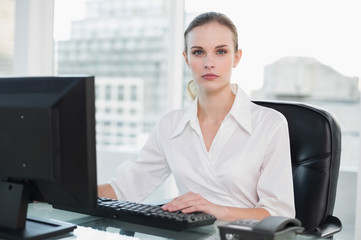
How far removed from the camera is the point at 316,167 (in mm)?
1748

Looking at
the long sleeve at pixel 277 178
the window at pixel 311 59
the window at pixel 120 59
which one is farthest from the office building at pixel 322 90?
the long sleeve at pixel 277 178

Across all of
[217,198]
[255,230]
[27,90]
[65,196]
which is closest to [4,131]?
[27,90]

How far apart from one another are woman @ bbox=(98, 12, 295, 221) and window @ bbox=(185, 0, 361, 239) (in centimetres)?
91

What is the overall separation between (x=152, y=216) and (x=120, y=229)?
0.32ft

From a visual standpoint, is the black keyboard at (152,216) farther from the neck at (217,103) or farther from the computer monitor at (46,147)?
the neck at (217,103)

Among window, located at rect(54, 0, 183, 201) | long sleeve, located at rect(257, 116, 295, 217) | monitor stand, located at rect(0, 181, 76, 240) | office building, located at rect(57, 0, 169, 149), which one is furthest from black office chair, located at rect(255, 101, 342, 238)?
office building, located at rect(57, 0, 169, 149)

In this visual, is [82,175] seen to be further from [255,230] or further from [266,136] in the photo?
[266,136]

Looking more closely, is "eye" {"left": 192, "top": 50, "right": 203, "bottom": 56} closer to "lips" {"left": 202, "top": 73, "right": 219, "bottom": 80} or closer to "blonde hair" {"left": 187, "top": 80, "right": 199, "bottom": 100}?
"lips" {"left": 202, "top": 73, "right": 219, "bottom": 80}

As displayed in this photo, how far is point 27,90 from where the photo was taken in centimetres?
117

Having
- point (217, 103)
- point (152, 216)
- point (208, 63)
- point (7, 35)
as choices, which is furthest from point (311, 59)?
point (7, 35)

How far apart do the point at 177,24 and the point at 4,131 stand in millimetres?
2095

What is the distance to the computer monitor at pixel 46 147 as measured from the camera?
42.9 inches

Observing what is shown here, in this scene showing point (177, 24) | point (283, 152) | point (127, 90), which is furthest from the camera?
point (127, 90)

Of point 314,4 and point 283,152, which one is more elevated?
point 314,4
